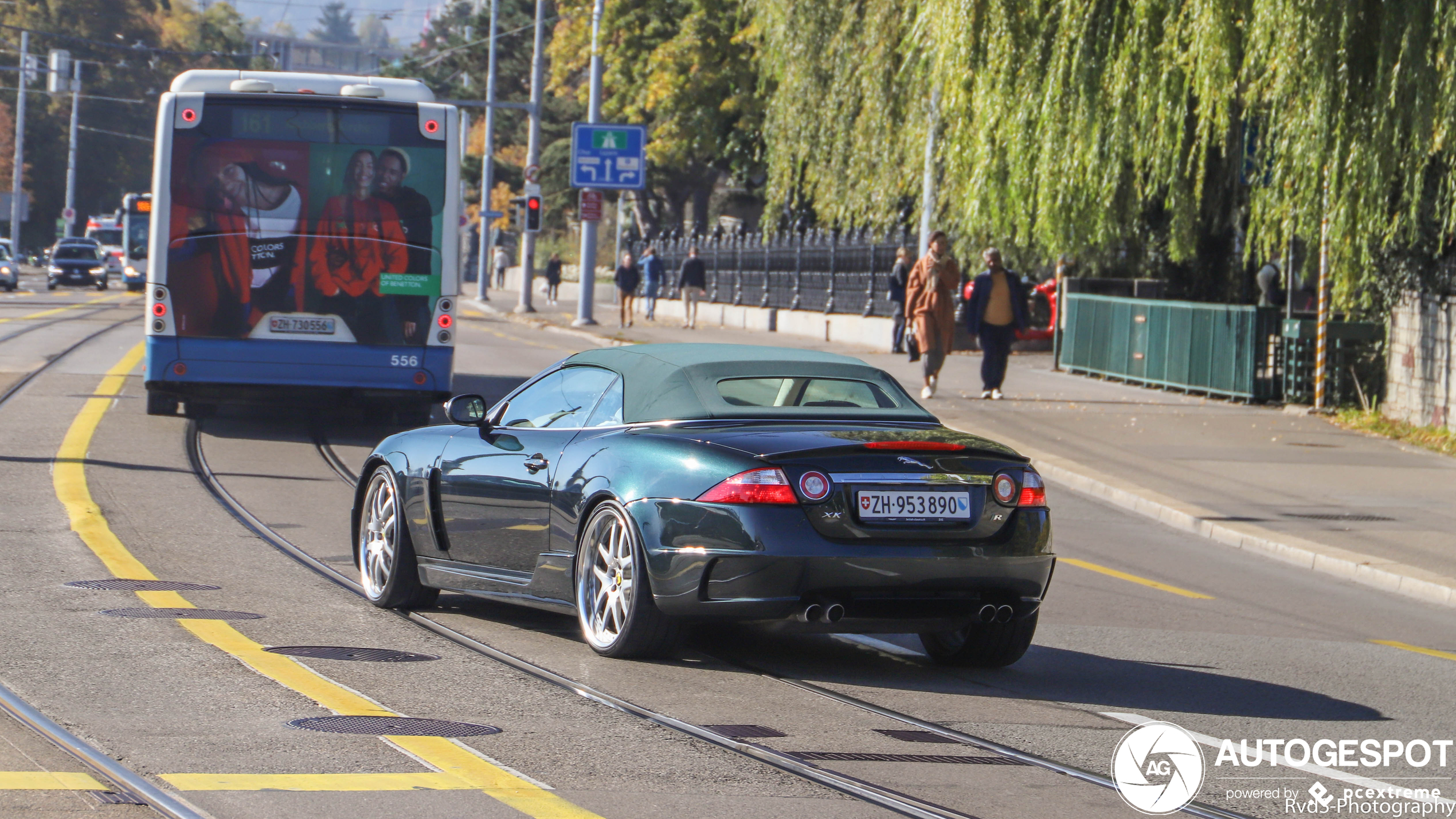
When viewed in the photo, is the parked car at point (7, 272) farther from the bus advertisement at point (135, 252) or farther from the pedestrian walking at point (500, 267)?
the pedestrian walking at point (500, 267)

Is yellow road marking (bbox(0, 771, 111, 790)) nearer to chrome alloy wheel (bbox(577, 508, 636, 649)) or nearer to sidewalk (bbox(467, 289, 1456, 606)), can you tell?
chrome alloy wheel (bbox(577, 508, 636, 649))

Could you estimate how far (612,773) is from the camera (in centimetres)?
532

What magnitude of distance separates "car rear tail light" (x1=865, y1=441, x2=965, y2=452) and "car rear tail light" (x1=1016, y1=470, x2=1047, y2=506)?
1.02 feet

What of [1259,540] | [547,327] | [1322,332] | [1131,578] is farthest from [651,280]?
[1131,578]

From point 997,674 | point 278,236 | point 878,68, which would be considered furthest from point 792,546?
point 878,68

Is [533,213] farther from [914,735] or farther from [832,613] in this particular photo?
[914,735]

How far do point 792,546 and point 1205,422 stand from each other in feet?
46.3

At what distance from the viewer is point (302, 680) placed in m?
6.52

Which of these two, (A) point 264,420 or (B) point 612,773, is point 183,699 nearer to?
(B) point 612,773

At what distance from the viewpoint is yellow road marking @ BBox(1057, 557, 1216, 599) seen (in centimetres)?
1018

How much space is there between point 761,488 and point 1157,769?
179 centimetres

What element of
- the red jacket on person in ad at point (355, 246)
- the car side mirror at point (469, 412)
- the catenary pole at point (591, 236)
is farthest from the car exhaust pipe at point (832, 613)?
the catenary pole at point (591, 236)

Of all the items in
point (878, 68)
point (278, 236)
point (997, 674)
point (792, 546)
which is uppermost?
point (878, 68)

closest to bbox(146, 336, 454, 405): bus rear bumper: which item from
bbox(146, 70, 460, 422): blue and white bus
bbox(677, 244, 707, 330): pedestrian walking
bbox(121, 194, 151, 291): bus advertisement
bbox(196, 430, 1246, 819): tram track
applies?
bbox(146, 70, 460, 422): blue and white bus
